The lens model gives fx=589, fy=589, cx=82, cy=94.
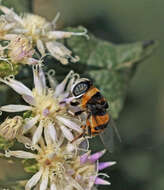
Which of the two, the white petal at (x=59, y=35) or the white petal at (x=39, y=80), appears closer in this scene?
the white petal at (x=39, y=80)

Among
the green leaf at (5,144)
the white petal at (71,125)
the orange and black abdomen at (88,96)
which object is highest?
the orange and black abdomen at (88,96)

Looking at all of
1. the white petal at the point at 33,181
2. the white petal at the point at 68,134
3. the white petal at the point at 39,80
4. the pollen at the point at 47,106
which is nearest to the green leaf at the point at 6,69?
the white petal at the point at 39,80

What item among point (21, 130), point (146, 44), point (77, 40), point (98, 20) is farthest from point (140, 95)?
point (21, 130)

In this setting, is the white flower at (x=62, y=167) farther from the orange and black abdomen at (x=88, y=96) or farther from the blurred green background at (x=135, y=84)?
the blurred green background at (x=135, y=84)

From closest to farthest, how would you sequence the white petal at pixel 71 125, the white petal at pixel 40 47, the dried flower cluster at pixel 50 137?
the dried flower cluster at pixel 50 137 → the white petal at pixel 71 125 → the white petal at pixel 40 47

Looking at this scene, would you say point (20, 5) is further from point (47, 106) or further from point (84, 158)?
point (84, 158)

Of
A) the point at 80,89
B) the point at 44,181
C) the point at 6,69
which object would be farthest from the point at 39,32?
the point at 44,181
